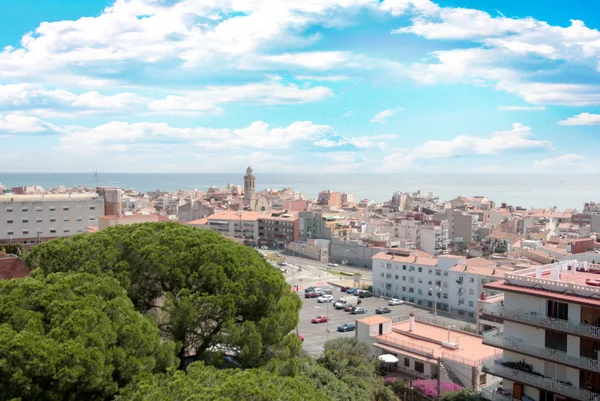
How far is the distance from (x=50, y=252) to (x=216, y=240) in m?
5.08

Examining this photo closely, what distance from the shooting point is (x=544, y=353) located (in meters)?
17.4

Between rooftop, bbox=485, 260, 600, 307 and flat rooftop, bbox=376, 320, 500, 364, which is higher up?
rooftop, bbox=485, 260, 600, 307

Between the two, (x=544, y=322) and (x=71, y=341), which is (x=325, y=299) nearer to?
(x=544, y=322)

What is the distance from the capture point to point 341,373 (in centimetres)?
2077

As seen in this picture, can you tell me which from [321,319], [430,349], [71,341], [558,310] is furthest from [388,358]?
[71,341]

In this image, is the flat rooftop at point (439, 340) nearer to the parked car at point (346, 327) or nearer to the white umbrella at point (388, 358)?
the white umbrella at point (388, 358)

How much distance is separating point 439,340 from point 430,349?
1.19m

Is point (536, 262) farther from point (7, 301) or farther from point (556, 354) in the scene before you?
point (7, 301)

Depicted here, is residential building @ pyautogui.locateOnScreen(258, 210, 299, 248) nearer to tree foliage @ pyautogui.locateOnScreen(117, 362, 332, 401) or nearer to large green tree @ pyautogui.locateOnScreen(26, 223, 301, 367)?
large green tree @ pyautogui.locateOnScreen(26, 223, 301, 367)

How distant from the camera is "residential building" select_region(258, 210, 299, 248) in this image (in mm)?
78062

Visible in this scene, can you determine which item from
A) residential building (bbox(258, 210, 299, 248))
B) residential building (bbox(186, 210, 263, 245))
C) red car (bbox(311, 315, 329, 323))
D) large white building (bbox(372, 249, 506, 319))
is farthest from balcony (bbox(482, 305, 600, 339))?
residential building (bbox(186, 210, 263, 245))

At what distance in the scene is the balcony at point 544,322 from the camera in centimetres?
1633

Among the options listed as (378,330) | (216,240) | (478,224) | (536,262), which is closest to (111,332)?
(216,240)

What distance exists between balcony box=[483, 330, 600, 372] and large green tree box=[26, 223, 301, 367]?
7.19 m
